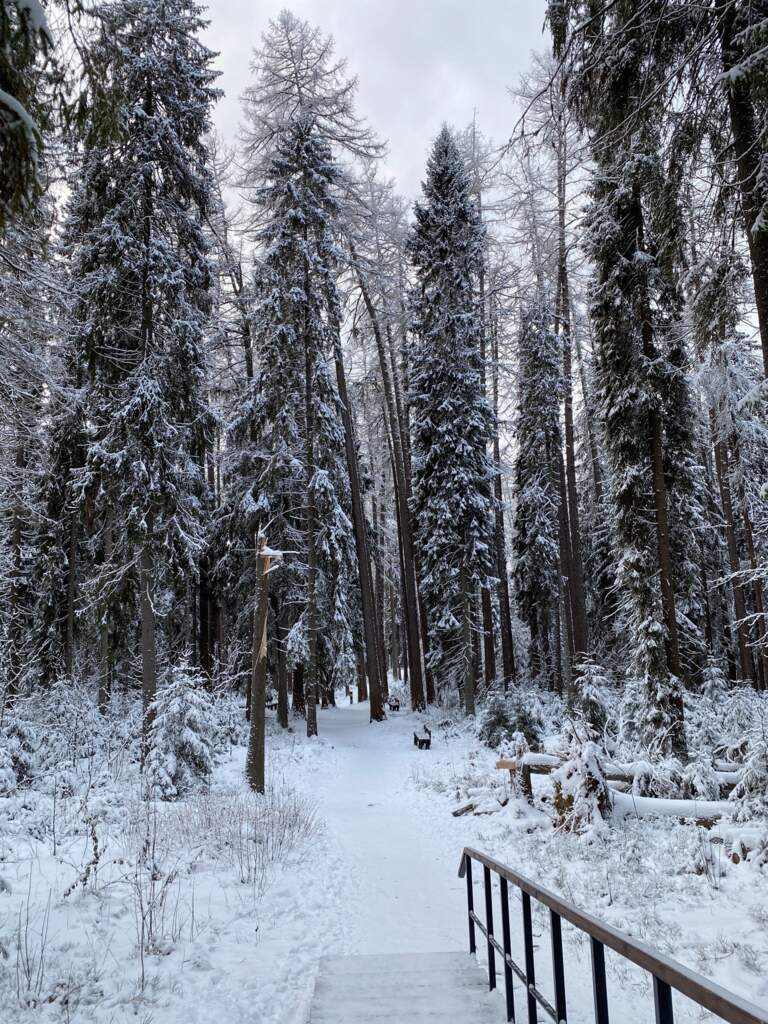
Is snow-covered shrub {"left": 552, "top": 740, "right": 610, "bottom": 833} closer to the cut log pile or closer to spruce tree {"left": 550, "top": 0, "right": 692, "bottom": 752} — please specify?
the cut log pile

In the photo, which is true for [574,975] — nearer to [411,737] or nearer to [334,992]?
[334,992]

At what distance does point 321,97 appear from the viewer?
63.7 feet

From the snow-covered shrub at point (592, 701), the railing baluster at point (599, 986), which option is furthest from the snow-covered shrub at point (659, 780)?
the railing baluster at point (599, 986)

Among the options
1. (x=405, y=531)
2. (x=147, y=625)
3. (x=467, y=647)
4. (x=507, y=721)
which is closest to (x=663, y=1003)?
(x=147, y=625)

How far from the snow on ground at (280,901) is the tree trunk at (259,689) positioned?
25.4 inches

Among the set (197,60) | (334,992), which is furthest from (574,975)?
(197,60)

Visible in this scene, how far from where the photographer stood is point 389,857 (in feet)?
29.1

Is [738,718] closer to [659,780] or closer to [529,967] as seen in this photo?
[659,780]

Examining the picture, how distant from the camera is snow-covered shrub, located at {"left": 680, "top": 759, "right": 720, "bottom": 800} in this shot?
8562 millimetres

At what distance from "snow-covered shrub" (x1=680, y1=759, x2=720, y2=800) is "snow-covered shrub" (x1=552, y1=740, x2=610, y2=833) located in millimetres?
1185

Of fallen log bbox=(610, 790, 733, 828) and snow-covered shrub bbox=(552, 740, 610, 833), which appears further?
snow-covered shrub bbox=(552, 740, 610, 833)

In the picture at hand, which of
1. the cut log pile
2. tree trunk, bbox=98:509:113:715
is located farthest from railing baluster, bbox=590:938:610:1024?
tree trunk, bbox=98:509:113:715

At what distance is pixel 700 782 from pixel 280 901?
5746 mm

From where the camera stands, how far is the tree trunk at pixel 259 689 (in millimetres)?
11508
